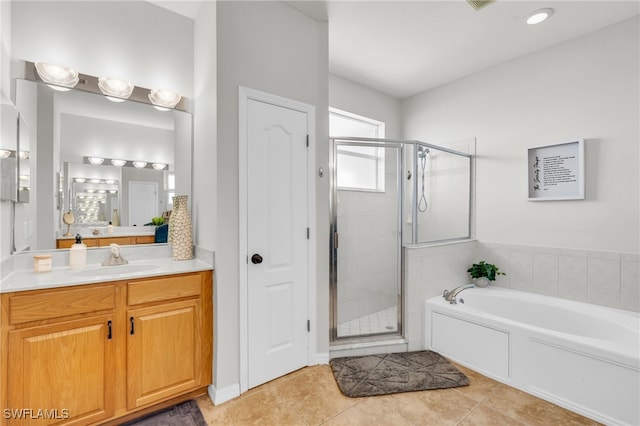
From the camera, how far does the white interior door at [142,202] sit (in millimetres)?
2240

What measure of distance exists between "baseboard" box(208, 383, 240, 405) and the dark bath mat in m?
0.11

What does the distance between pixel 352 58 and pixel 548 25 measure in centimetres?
174

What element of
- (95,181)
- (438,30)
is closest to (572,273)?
(438,30)

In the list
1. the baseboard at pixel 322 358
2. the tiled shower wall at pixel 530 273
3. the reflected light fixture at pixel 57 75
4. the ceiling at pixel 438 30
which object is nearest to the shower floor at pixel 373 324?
the tiled shower wall at pixel 530 273

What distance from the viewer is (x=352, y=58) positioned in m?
3.05

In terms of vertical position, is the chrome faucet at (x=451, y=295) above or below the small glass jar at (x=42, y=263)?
below

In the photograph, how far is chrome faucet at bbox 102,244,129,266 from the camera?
2000 millimetres

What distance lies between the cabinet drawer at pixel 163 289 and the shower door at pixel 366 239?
122 cm

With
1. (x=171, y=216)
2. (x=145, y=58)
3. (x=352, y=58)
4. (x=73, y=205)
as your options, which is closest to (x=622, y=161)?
(x=352, y=58)

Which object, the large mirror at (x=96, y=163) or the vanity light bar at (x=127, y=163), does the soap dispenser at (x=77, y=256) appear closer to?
the large mirror at (x=96, y=163)

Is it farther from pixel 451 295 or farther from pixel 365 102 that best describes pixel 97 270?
pixel 365 102

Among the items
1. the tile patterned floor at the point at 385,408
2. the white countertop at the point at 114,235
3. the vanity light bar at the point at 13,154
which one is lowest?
the tile patterned floor at the point at 385,408

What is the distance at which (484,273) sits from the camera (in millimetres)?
3133

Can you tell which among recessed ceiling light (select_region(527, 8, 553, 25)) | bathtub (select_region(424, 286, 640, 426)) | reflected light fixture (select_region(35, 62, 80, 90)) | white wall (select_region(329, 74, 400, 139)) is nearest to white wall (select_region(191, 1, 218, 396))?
reflected light fixture (select_region(35, 62, 80, 90))
